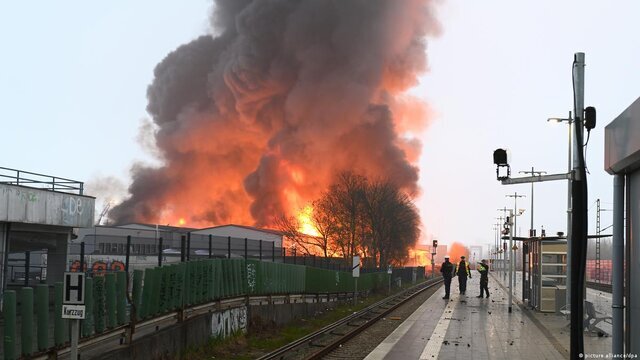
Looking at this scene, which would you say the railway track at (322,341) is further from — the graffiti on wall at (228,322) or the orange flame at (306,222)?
the orange flame at (306,222)

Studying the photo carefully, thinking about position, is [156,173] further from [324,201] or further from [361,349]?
[361,349]

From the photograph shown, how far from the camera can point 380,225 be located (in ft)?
175

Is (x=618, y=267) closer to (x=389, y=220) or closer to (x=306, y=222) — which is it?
(x=389, y=220)

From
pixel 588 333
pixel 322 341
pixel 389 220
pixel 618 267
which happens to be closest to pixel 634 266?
pixel 618 267

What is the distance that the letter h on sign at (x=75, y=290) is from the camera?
818cm

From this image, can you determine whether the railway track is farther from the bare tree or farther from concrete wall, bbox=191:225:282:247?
concrete wall, bbox=191:225:282:247

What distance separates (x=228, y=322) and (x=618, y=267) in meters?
9.53

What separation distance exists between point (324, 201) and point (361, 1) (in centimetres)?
2937

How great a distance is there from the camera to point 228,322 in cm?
1576

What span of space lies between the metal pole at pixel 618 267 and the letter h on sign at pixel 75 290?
6.70 meters

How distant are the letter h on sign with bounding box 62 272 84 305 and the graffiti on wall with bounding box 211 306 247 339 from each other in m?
6.73

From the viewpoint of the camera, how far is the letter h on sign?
8180mm

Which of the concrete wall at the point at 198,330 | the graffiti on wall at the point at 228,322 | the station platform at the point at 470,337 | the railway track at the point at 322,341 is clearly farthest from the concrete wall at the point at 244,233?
the graffiti on wall at the point at 228,322

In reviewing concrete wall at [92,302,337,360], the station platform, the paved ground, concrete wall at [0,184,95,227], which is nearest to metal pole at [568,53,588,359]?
the paved ground
